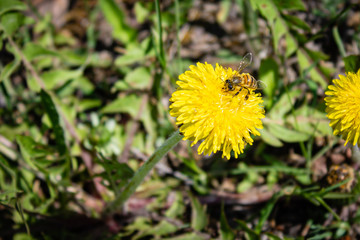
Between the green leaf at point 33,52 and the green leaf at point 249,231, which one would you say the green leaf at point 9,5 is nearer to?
the green leaf at point 33,52

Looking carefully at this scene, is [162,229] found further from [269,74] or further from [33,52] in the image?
[33,52]

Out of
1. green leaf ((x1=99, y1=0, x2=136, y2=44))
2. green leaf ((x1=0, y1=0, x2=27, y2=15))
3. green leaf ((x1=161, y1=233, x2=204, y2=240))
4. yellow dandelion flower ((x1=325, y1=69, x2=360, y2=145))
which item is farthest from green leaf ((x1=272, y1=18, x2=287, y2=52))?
green leaf ((x1=0, y1=0, x2=27, y2=15))

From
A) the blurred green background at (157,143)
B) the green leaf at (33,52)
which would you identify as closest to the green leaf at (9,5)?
the blurred green background at (157,143)

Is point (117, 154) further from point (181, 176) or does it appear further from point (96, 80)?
point (96, 80)

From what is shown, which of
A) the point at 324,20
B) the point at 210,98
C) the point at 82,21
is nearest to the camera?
the point at 210,98

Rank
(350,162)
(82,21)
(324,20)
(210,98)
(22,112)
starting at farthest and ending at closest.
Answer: (82,21) → (324,20) → (22,112) → (350,162) → (210,98)

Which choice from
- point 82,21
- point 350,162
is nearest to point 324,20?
point 350,162

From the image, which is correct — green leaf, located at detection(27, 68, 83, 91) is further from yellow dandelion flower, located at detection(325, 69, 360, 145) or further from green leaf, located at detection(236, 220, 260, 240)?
yellow dandelion flower, located at detection(325, 69, 360, 145)
